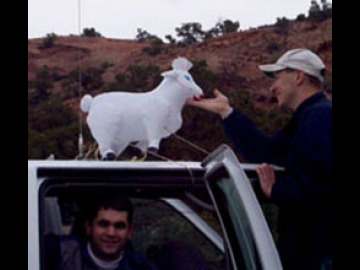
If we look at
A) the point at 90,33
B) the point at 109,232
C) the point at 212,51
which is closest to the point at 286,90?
the point at 109,232

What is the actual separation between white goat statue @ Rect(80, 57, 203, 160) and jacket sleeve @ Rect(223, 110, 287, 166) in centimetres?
24

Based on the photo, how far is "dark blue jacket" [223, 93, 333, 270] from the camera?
10.7ft

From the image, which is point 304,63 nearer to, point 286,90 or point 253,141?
point 286,90

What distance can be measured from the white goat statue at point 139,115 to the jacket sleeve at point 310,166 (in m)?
0.71

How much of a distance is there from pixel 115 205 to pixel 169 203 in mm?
320

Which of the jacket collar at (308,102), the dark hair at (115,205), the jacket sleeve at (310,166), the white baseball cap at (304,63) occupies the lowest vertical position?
the dark hair at (115,205)

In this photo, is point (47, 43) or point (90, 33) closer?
point (47, 43)

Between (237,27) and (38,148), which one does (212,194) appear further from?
(237,27)

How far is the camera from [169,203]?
3.86 metres

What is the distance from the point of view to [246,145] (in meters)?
3.92

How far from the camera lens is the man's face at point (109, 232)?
3584 millimetres

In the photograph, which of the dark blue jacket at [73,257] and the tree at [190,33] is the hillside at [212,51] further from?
the dark blue jacket at [73,257]

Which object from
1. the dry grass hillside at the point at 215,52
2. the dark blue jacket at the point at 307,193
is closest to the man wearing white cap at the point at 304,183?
the dark blue jacket at the point at 307,193

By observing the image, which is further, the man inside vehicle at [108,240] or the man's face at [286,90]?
the man's face at [286,90]
